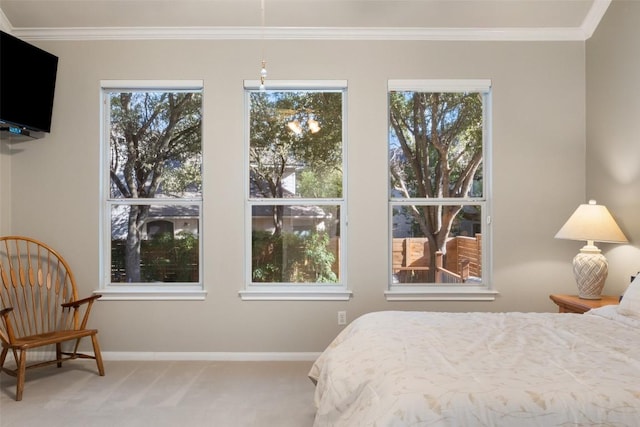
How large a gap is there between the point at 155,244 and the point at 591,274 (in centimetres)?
330

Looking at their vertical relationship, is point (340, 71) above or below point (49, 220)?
above

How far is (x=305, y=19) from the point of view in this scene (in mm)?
3369

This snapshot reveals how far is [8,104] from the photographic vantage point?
3082 mm

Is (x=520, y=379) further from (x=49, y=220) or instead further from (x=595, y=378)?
(x=49, y=220)

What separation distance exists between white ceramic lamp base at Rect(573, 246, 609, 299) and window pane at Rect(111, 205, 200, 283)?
290 cm

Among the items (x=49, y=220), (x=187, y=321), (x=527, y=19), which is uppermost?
(x=527, y=19)

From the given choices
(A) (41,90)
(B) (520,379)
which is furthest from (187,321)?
(B) (520,379)

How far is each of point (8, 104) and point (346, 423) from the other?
3.19 meters

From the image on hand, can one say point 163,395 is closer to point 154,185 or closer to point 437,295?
point 154,185

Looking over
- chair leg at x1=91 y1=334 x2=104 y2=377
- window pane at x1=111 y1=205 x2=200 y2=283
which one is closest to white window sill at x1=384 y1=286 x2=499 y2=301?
window pane at x1=111 y1=205 x2=200 y2=283

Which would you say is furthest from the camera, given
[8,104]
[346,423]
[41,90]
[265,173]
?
[265,173]

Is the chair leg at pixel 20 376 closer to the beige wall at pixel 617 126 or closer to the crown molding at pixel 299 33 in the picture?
the crown molding at pixel 299 33

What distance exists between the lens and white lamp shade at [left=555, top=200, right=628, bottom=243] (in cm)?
288

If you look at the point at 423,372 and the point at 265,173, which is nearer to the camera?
the point at 423,372
